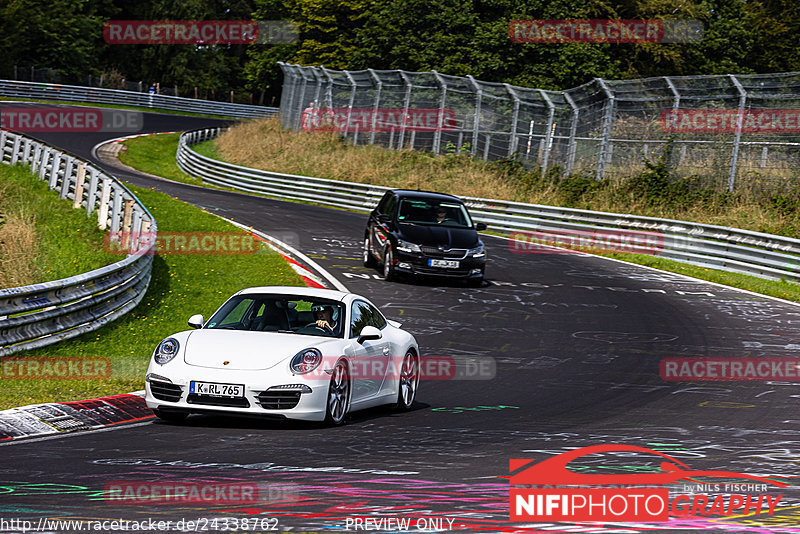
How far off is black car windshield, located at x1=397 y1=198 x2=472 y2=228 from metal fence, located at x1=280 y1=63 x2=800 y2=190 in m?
9.62

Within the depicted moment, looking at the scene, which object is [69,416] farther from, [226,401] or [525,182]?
[525,182]

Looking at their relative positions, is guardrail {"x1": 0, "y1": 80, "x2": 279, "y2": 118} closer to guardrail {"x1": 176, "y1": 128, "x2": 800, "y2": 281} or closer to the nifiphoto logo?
guardrail {"x1": 176, "y1": 128, "x2": 800, "y2": 281}

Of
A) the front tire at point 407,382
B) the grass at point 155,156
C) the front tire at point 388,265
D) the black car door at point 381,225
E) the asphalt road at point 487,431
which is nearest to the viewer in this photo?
the asphalt road at point 487,431

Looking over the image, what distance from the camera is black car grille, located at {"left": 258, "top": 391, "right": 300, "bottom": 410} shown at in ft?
30.2

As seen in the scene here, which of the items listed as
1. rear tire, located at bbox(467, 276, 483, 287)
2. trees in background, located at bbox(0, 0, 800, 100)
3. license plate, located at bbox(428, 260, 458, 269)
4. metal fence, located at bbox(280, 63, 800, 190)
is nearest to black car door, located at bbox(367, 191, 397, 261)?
license plate, located at bbox(428, 260, 458, 269)

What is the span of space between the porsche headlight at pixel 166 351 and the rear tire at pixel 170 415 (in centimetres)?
43

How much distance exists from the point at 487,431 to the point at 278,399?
6.24 ft

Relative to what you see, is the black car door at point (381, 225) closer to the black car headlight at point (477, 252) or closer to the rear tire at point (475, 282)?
the black car headlight at point (477, 252)

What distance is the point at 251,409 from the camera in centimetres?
920

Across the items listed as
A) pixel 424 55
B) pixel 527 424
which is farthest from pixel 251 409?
pixel 424 55

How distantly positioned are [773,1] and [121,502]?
6521 centimetres

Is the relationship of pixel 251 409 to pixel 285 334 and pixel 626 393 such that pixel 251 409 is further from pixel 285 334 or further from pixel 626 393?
pixel 626 393

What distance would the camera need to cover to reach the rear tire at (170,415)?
9452 millimetres

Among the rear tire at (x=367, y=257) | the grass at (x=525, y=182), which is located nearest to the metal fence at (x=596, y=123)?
the grass at (x=525, y=182)
